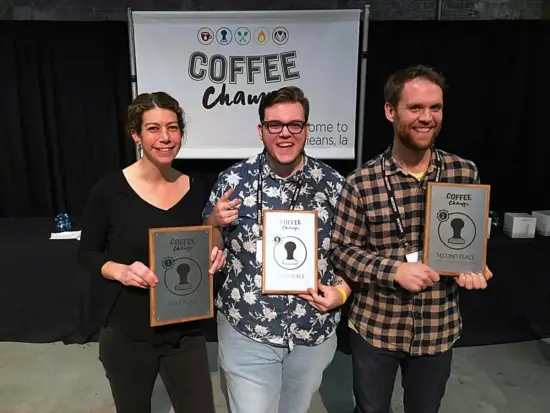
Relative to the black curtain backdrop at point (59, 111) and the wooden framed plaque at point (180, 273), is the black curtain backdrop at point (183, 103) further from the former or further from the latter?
the wooden framed plaque at point (180, 273)

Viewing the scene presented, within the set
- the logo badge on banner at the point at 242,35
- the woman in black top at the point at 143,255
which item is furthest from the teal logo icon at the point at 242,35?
the woman in black top at the point at 143,255

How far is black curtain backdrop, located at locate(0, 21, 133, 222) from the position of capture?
336 cm

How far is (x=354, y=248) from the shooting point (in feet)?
4.66

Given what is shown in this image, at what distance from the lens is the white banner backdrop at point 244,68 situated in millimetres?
3137

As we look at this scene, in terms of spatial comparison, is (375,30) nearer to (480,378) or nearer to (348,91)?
(348,91)

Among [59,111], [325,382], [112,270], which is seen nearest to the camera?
[112,270]

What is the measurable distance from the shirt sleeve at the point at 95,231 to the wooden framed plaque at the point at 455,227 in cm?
97

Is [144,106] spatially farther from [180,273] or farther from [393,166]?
[393,166]

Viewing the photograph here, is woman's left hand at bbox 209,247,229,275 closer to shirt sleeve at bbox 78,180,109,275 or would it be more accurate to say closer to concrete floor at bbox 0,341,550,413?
shirt sleeve at bbox 78,180,109,275

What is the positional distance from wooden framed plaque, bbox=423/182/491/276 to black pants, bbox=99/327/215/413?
0.80 m

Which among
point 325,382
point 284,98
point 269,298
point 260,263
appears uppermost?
point 284,98

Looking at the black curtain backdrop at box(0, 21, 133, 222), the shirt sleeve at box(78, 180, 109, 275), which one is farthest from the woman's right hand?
the black curtain backdrop at box(0, 21, 133, 222)

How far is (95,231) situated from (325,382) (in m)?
1.72

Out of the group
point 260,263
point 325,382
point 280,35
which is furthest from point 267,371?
point 280,35
